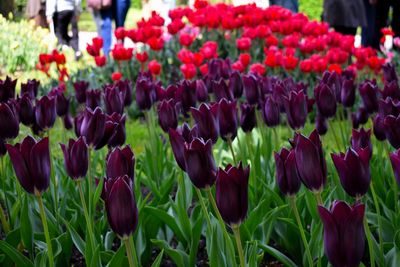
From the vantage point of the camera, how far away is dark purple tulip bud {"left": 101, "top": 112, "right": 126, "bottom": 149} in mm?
2111

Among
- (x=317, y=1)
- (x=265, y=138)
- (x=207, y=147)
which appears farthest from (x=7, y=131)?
(x=317, y=1)

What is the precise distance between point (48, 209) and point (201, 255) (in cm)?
55

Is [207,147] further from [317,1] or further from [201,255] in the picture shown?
[317,1]

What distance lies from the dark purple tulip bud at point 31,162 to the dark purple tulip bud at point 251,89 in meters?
1.29

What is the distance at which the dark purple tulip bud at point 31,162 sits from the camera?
1669 millimetres

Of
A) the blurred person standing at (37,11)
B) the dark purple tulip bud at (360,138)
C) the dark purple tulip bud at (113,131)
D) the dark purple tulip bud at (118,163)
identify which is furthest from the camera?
the blurred person standing at (37,11)

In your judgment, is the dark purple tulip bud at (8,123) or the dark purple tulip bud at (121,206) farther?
the dark purple tulip bud at (8,123)

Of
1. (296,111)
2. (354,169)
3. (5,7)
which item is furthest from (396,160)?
(5,7)

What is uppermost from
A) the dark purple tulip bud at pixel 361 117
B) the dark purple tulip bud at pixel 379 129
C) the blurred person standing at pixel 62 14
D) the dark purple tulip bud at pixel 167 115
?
the dark purple tulip bud at pixel 167 115

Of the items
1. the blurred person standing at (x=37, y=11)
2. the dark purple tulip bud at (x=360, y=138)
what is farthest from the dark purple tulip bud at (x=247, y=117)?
the blurred person standing at (x=37, y=11)

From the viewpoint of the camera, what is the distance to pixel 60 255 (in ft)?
7.27

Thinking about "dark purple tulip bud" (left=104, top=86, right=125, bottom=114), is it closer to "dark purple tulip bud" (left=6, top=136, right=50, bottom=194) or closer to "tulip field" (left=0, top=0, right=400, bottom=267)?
"tulip field" (left=0, top=0, right=400, bottom=267)

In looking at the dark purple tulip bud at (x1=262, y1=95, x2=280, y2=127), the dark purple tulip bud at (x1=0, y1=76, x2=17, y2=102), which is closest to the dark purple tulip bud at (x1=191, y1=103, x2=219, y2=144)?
the dark purple tulip bud at (x1=262, y1=95, x2=280, y2=127)

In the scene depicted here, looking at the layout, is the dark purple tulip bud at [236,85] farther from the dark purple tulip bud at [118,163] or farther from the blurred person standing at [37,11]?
the blurred person standing at [37,11]
